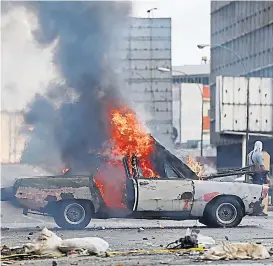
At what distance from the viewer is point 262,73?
66.4 m

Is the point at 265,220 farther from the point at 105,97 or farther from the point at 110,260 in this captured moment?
the point at 110,260

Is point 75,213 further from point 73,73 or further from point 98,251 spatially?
point 98,251

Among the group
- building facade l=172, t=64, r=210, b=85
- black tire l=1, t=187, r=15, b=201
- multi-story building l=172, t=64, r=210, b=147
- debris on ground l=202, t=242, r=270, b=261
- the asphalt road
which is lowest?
the asphalt road

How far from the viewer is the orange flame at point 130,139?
741 inches

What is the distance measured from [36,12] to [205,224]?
21.9ft

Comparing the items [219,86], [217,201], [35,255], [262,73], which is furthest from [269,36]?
[35,255]

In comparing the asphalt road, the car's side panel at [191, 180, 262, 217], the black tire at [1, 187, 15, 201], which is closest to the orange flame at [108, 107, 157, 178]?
the car's side panel at [191, 180, 262, 217]

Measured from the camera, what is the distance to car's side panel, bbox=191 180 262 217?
18.5 metres

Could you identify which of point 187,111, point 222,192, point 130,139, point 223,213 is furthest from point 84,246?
point 187,111

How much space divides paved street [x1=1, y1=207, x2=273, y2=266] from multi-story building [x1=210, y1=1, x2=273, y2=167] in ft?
137

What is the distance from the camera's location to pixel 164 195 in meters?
18.4

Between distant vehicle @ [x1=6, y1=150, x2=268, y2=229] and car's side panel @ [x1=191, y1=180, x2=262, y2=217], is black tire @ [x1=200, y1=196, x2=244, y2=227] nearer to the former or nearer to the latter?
distant vehicle @ [x1=6, y1=150, x2=268, y2=229]

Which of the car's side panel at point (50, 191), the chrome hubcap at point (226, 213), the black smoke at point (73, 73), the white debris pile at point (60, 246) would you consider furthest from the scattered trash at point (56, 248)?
the black smoke at point (73, 73)

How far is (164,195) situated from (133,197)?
66 centimetres
